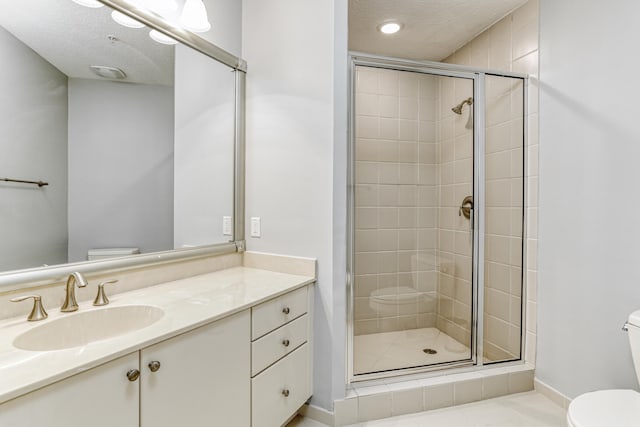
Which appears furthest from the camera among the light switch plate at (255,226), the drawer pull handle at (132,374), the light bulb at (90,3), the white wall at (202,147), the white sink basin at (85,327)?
the light switch plate at (255,226)

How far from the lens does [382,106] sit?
227 centimetres

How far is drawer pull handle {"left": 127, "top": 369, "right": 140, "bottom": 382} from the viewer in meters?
0.85

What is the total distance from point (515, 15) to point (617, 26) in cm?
73

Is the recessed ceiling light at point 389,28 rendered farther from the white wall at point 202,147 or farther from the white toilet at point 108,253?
the white toilet at point 108,253

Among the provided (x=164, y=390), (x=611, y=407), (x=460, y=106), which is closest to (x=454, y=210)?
(x=460, y=106)

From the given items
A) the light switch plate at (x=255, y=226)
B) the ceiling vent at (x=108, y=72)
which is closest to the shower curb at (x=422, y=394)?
the light switch plate at (x=255, y=226)

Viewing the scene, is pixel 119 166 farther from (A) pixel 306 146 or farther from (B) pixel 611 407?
(B) pixel 611 407

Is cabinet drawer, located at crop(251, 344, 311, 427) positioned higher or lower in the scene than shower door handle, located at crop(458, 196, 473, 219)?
lower

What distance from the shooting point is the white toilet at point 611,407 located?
1115 millimetres

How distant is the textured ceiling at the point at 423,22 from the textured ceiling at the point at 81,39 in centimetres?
136

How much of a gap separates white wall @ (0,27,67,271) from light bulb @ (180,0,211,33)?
0.66 metres

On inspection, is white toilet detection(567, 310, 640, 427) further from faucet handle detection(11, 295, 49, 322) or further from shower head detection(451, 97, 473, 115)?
faucet handle detection(11, 295, 49, 322)

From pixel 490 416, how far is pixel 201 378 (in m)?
1.59

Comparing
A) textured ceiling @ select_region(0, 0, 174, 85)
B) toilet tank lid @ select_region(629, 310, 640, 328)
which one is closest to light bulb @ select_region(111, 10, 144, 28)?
textured ceiling @ select_region(0, 0, 174, 85)
